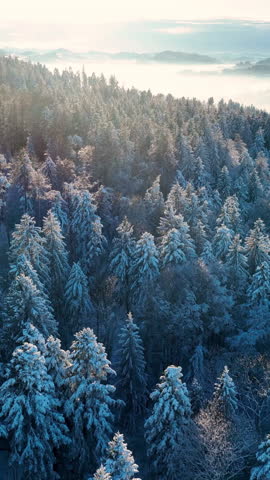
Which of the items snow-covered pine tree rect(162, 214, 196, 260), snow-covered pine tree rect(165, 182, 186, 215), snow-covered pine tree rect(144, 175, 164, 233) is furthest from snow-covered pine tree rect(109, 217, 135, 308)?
snow-covered pine tree rect(165, 182, 186, 215)

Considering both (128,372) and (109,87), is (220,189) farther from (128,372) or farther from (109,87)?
(109,87)

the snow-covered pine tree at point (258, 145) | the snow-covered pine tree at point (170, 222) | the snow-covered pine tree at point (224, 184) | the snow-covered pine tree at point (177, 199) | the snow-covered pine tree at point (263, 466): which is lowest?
the snow-covered pine tree at point (263, 466)

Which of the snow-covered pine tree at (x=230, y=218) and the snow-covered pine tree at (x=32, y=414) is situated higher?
the snow-covered pine tree at (x=230, y=218)

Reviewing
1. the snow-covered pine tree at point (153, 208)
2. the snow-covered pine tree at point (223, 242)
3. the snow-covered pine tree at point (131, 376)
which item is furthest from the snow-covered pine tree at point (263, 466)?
the snow-covered pine tree at point (153, 208)

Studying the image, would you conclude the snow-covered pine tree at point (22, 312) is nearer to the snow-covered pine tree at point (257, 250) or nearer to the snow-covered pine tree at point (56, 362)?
the snow-covered pine tree at point (56, 362)

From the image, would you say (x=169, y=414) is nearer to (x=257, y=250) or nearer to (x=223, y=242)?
(x=257, y=250)

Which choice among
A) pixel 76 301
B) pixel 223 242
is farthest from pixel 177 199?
pixel 76 301

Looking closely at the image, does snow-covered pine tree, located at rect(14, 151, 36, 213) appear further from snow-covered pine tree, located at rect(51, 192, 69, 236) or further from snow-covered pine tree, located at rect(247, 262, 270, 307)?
snow-covered pine tree, located at rect(247, 262, 270, 307)
